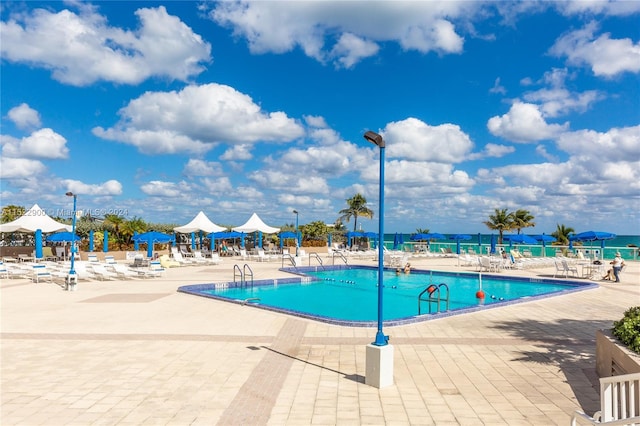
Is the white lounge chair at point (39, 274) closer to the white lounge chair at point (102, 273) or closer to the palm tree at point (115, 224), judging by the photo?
the white lounge chair at point (102, 273)

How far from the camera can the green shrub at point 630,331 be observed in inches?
201

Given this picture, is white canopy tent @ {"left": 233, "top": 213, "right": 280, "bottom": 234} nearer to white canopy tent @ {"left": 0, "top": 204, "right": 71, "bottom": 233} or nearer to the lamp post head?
white canopy tent @ {"left": 0, "top": 204, "right": 71, "bottom": 233}

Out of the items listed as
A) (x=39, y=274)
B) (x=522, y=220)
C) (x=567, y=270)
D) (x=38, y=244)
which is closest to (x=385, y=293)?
(x=567, y=270)

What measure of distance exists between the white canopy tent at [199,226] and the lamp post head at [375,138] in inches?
962

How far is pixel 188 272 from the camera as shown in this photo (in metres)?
21.1

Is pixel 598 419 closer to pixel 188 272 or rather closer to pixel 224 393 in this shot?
pixel 224 393

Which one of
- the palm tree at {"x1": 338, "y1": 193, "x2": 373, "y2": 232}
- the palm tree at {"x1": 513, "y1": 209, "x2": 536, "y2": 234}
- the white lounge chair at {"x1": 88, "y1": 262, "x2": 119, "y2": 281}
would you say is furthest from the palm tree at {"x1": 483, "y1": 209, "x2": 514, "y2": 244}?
the white lounge chair at {"x1": 88, "y1": 262, "x2": 119, "y2": 281}

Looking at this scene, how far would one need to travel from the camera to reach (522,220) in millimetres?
46500

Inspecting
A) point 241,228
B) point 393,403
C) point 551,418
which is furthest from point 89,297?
point 241,228

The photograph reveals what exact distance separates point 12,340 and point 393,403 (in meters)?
6.91

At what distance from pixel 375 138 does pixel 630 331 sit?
3.82 m

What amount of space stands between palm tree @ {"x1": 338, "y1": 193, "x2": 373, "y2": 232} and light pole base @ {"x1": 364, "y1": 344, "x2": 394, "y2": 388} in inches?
1831

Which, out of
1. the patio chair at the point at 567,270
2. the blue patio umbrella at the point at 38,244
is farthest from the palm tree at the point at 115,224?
the patio chair at the point at 567,270

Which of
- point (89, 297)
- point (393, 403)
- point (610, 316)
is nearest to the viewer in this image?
point (393, 403)
